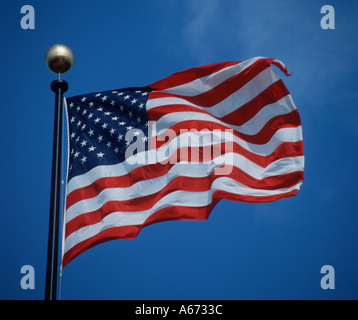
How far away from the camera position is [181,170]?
11.8m

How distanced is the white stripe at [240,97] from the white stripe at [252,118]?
0.24 meters

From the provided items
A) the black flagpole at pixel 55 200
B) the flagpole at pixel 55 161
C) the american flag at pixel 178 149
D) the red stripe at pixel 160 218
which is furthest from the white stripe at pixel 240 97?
the black flagpole at pixel 55 200

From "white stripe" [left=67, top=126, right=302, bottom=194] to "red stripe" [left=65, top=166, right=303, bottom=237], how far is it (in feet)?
1.78

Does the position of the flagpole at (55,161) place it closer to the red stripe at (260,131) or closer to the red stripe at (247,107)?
the red stripe at (247,107)

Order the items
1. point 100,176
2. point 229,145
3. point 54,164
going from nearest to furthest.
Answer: point 54,164 < point 100,176 < point 229,145

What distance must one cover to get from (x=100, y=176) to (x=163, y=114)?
1944 millimetres

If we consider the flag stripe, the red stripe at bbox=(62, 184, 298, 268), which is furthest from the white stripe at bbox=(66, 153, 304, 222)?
the red stripe at bbox=(62, 184, 298, 268)

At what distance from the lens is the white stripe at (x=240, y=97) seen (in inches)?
499

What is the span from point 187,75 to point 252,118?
154cm

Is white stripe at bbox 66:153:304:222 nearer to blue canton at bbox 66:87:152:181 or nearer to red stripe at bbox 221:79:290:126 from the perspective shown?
blue canton at bbox 66:87:152:181

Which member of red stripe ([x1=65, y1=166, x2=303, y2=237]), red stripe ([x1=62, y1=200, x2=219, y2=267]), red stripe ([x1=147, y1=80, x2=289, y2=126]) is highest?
red stripe ([x1=147, y1=80, x2=289, y2=126])

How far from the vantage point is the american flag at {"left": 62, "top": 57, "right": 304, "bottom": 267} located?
36.6 ft
